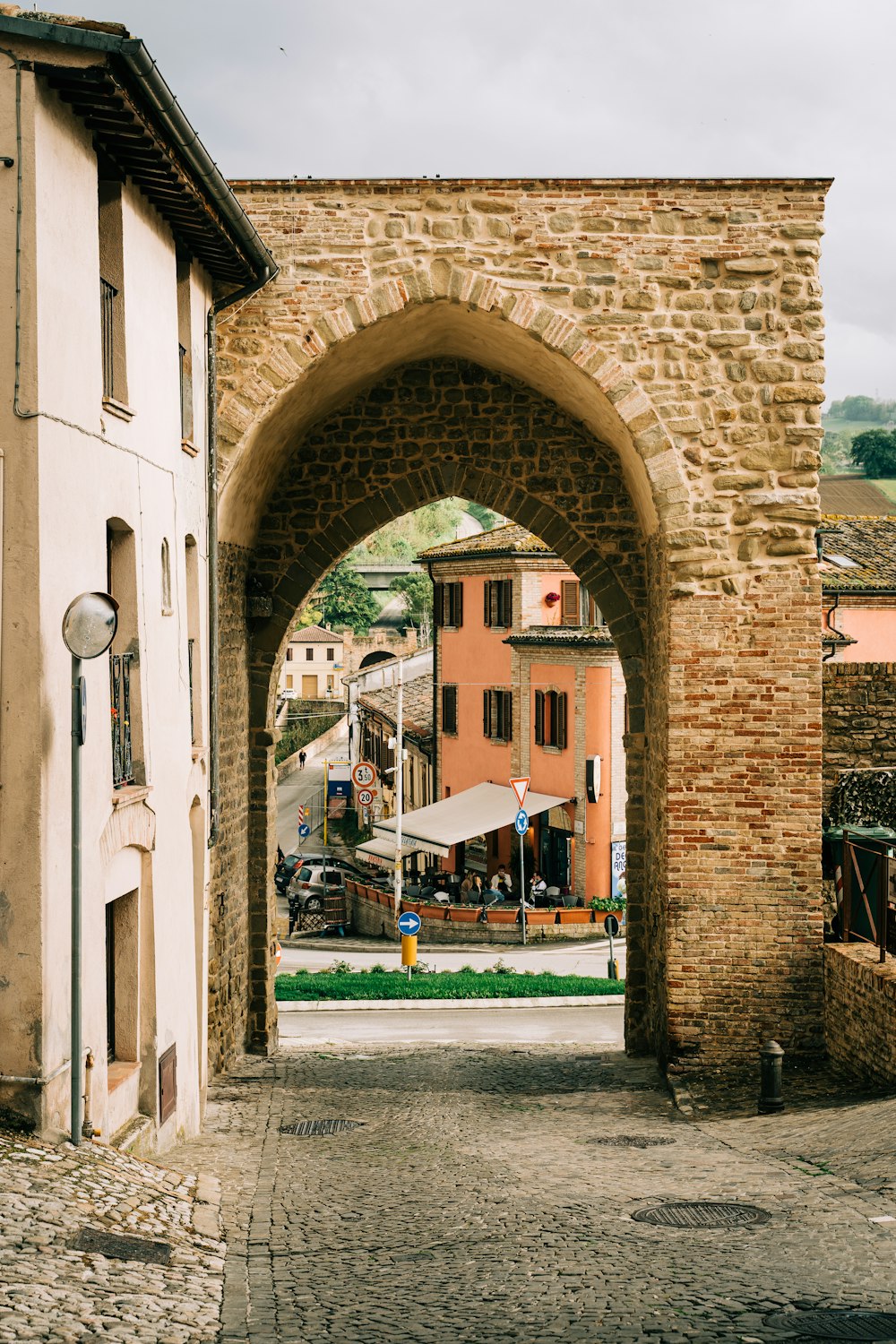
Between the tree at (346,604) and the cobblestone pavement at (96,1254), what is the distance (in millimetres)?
80046

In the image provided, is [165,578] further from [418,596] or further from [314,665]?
[418,596]

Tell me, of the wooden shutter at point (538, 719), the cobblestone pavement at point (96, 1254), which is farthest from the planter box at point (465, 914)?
the cobblestone pavement at point (96, 1254)

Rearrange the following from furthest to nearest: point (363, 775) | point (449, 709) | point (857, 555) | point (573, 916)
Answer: point (449, 709) < point (363, 775) < point (857, 555) < point (573, 916)

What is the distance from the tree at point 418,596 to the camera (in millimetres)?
85125

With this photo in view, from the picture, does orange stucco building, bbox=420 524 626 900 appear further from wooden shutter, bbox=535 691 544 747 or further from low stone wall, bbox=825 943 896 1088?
low stone wall, bbox=825 943 896 1088

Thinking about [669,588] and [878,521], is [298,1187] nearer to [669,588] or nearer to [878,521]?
[669,588]

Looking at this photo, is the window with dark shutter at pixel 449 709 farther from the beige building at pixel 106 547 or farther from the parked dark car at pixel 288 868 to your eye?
the beige building at pixel 106 547

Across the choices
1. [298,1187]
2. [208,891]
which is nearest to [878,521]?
[208,891]

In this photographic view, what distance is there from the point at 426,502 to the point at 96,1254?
9.51 metres

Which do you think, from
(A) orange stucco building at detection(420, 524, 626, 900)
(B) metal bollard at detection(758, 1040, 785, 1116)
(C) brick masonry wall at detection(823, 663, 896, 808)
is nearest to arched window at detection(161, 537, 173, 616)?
(B) metal bollard at detection(758, 1040, 785, 1116)

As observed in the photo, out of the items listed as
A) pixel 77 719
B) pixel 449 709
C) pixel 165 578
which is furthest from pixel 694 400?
pixel 449 709

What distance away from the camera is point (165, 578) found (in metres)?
9.95

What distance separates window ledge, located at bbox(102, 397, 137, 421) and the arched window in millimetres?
1301

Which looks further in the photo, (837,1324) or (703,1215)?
(703,1215)
